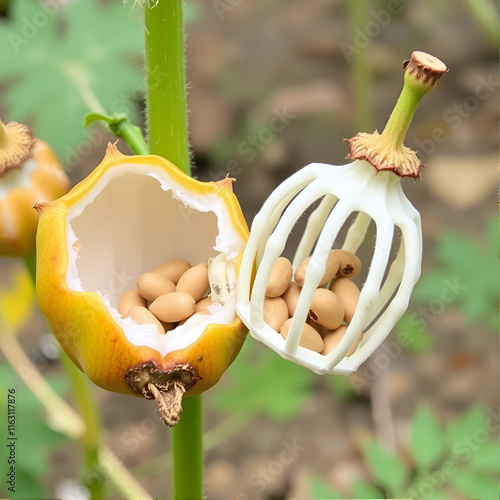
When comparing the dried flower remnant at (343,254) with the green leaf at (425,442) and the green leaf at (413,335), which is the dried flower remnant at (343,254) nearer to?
the green leaf at (425,442)

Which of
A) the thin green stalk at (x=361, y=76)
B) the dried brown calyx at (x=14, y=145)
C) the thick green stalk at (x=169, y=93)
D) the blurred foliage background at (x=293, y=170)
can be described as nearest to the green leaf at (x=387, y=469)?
the blurred foliage background at (x=293, y=170)

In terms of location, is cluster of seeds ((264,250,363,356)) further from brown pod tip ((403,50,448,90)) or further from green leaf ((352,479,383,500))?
green leaf ((352,479,383,500))

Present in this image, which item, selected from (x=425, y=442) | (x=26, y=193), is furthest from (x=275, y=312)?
(x=425, y=442)

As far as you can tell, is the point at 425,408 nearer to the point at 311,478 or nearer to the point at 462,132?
the point at 311,478

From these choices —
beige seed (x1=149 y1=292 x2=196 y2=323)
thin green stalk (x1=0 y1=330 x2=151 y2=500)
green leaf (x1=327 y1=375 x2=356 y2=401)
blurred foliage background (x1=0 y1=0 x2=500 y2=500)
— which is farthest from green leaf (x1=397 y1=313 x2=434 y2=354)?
beige seed (x1=149 y1=292 x2=196 y2=323)

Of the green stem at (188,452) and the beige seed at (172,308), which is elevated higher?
the beige seed at (172,308)

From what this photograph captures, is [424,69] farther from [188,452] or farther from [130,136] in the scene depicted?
[188,452]
